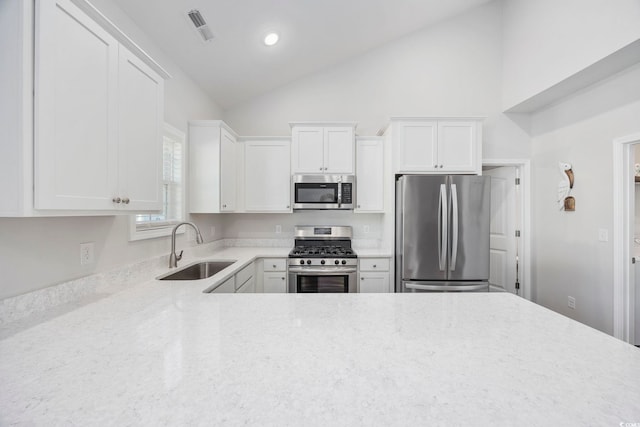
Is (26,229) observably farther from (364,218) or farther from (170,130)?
(364,218)

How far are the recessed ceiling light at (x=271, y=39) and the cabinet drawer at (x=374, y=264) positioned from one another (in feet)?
7.91

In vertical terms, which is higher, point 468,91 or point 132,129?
point 468,91

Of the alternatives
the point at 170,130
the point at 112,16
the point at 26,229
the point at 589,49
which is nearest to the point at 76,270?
the point at 26,229

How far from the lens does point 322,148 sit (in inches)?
122

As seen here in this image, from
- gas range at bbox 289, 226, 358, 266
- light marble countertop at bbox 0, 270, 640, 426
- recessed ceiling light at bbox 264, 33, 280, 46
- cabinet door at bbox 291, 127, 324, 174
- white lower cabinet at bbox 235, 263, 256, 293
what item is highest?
recessed ceiling light at bbox 264, 33, 280, 46

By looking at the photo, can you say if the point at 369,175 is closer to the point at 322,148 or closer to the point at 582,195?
the point at 322,148

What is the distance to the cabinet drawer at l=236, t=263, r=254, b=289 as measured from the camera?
2248mm

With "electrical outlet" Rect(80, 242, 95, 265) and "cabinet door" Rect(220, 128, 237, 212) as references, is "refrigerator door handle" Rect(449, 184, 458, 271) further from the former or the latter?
"electrical outlet" Rect(80, 242, 95, 265)

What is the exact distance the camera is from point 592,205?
2604 mm

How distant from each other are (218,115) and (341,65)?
5.69 ft

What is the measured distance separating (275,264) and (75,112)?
215cm

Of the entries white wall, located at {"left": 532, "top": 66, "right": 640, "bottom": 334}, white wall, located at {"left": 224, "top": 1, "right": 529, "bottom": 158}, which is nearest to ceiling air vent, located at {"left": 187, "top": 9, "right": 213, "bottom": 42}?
white wall, located at {"left": 224, "top": 1, "right": 529, "bottom": 158}

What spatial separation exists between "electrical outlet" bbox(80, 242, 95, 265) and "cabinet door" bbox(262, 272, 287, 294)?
1.61m

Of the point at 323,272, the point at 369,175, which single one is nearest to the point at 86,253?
the point at 323,272
